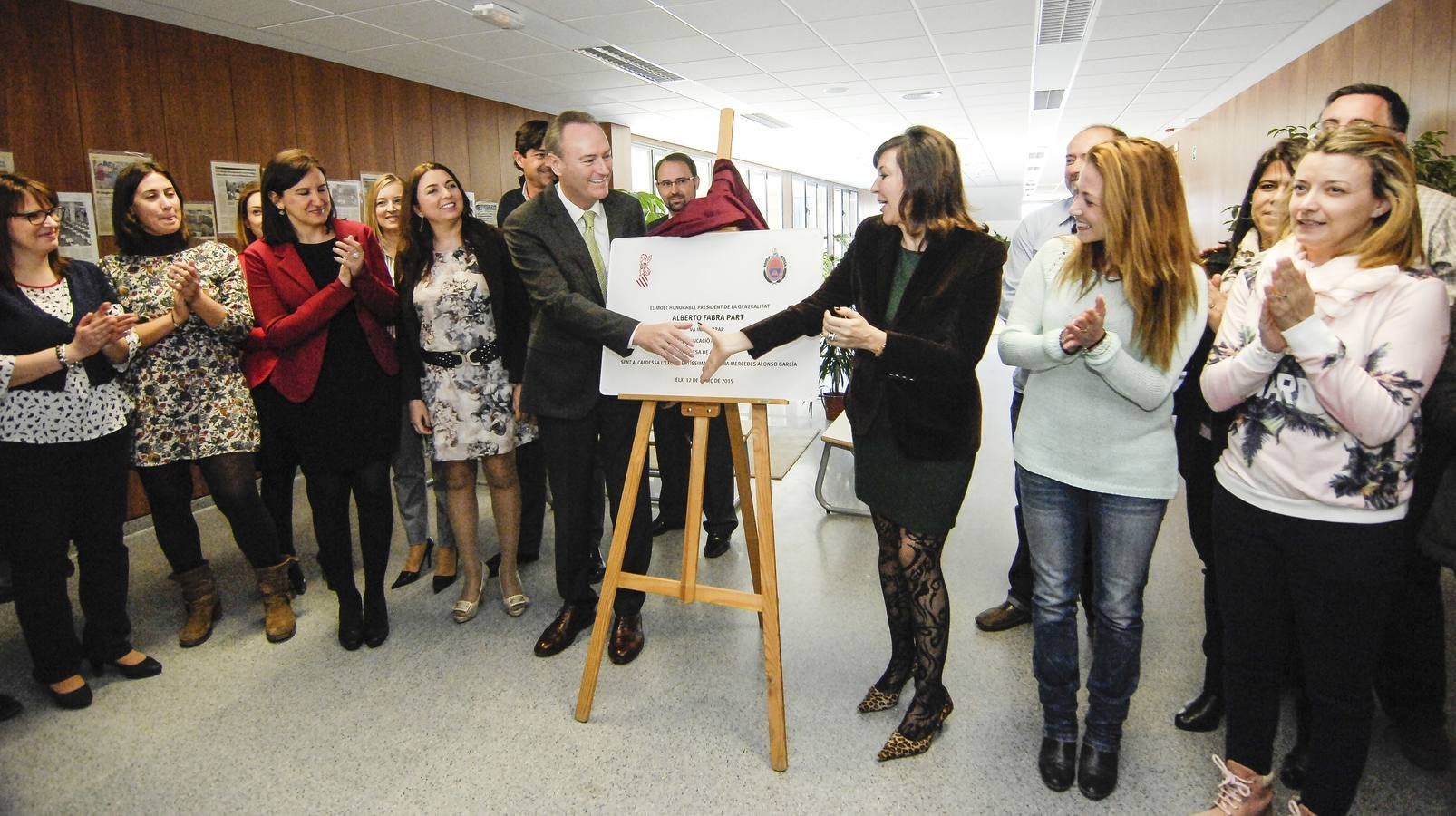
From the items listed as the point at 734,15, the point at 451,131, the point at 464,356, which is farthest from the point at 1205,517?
the point at 451,131

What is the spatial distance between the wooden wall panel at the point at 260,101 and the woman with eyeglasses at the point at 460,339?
3.17 metres

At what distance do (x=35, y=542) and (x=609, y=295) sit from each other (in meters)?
1.87

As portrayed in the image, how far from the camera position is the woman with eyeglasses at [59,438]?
7.50 ft

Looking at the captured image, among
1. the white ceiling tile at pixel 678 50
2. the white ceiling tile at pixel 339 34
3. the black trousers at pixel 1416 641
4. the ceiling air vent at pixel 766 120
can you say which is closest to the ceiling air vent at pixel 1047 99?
the ceiling air vent at pixel 766 120

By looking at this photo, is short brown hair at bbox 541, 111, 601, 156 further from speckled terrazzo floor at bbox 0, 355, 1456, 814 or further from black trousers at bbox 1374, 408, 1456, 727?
black trousers at bbox 1374, 408, 1456, 727

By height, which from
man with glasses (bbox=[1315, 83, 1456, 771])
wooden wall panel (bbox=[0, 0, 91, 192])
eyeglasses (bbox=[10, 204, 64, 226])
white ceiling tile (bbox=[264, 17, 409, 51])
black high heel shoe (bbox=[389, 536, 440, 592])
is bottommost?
black high heel shoe (bbox=[389, 536, 440, 592])

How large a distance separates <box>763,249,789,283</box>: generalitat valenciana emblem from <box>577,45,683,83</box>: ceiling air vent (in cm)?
435

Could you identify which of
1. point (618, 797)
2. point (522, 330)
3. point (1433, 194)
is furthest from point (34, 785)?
point (1433, 194)

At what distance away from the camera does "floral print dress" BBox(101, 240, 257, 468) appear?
2.63 metres

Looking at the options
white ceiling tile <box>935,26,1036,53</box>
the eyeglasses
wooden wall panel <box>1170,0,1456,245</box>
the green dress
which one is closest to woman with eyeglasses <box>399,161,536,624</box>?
the eyeglasses

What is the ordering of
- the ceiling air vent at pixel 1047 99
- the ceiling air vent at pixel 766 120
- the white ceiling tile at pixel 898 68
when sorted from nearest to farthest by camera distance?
the white ceiling tile at pixel 898 68 → the ceiling air vent at pixel 1047 99 → the ceiling air vent at pixel 766 120

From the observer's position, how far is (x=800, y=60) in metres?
6.37

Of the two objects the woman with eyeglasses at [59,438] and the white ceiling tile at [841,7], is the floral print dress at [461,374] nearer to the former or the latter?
the woman with eyeglasses at [59,438]

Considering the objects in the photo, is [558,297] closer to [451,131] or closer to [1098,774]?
[1098,774]
